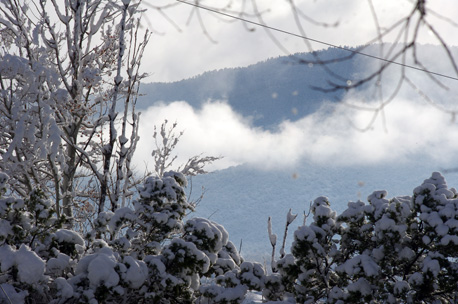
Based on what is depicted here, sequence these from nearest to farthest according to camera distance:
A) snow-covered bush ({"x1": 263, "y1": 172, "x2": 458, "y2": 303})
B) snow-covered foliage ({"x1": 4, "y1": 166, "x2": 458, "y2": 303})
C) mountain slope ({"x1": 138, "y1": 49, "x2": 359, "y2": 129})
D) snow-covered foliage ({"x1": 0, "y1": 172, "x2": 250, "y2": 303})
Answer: snow-covered foliage ({"x1": 0, "y1": 172, "x2": 250, "y2": 303}) < snow-covered foliage ({"x1": 4, "y1": 166, "x2": 458, "y2": 303}) < snow-covered bush ({"x1": 263, "y1": 172, "x2": 458, "y2": 303}) < mountain slope ({"x1": 138, "y1": 49, "x2": 359, "y2": 129})

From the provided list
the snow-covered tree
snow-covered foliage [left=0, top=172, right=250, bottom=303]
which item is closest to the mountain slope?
the snow-covered tree

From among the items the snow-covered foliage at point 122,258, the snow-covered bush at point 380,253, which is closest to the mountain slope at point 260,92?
the snow-covered foliage at point 122,258

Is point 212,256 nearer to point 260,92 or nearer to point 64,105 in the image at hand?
point 64,105

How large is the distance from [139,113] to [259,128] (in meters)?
80.7

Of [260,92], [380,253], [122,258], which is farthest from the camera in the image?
[260,92]

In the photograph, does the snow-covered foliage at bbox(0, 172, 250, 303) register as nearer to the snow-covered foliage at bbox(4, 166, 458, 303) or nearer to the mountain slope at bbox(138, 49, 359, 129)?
the snow-covered foliage at bbox(4, 166, 458, 303)

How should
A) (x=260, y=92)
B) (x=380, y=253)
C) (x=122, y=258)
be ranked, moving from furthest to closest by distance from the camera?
(x=260, y=92) → (x=380, y=253) → (x=122, y=258)

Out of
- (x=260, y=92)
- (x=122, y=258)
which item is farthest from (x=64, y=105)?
(x=260, y=92)

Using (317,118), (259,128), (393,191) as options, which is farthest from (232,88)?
(393,191)

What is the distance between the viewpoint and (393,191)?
6316 cm

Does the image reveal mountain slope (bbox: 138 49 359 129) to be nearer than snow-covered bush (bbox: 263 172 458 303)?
No

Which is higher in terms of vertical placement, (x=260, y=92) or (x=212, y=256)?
(x=260, y=92)

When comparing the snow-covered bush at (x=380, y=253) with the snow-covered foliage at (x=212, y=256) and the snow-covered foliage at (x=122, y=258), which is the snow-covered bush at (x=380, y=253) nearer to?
the snow-covered foliage at (x=212, y=256)

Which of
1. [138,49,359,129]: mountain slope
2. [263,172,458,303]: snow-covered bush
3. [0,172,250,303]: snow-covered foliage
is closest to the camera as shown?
[0,172,250,303]: snow-covered foliage
